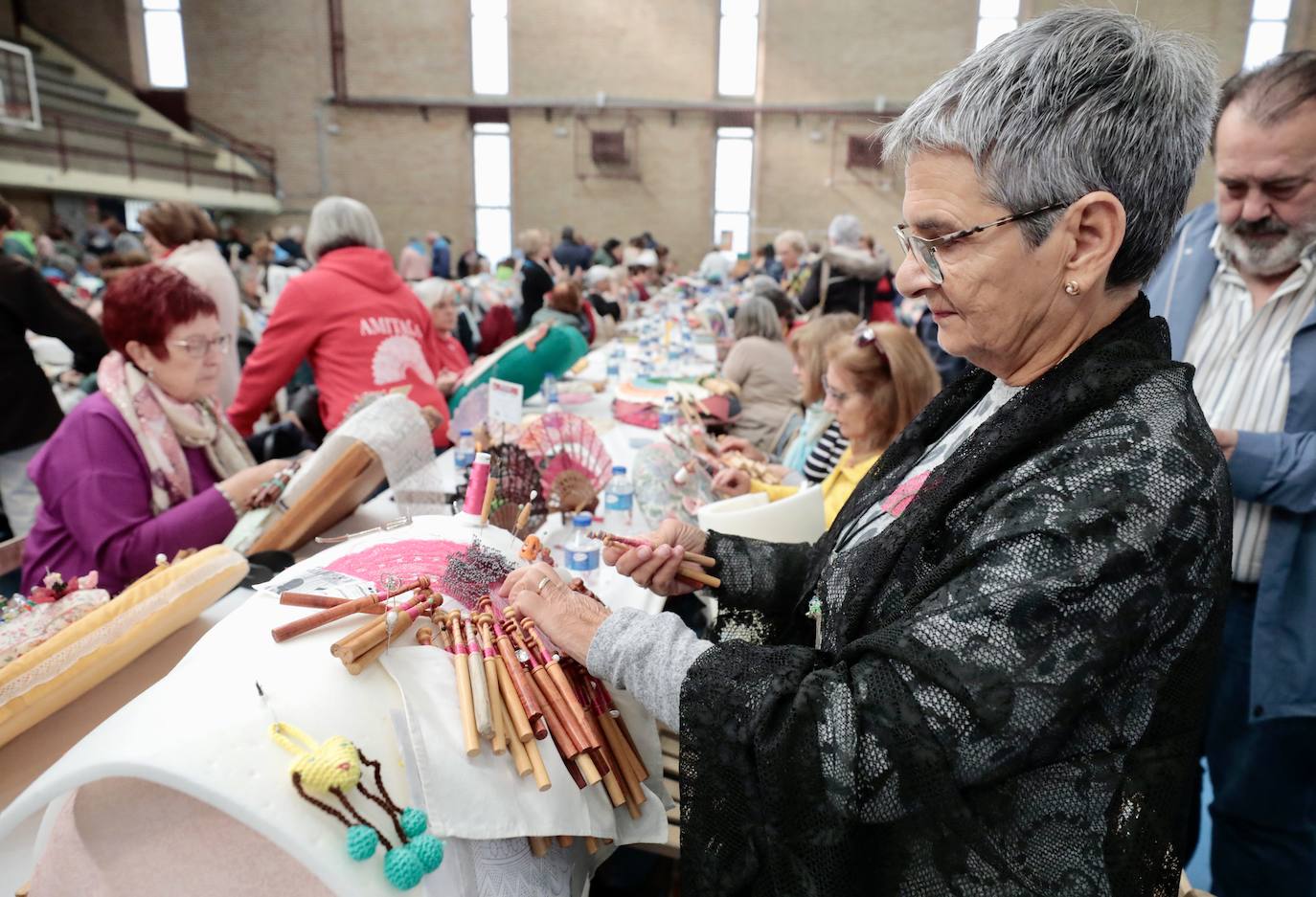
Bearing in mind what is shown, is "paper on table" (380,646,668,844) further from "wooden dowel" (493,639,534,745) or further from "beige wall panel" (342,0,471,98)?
"beige wall panel" (342,0,471,98)

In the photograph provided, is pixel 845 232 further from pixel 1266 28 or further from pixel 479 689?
pixel 1266 28

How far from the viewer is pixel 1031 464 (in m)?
0.90

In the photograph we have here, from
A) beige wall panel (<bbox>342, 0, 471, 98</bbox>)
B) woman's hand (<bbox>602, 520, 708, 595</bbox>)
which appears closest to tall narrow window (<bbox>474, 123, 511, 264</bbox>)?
beige wall panel (<bbox>342, 0, 471, 98</bbox>)

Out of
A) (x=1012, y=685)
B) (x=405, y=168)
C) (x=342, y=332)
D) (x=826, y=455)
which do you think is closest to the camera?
(x=1012, y=685)

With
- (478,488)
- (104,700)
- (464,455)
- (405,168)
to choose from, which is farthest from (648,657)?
(405,168)

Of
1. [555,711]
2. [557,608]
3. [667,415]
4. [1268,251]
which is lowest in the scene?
[667,415]

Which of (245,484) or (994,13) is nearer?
(245,484)

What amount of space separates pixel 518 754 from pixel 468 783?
0.22ft

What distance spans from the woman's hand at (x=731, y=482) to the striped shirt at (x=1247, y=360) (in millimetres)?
1287

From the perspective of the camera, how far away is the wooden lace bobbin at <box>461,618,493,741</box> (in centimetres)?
97

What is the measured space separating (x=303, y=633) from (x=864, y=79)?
17.8m

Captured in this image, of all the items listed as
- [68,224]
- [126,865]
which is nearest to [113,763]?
[126,865]

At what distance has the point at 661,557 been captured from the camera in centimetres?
138

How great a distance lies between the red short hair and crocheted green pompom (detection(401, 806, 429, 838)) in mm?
1729
